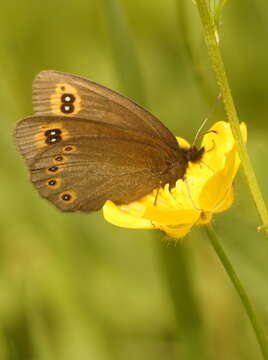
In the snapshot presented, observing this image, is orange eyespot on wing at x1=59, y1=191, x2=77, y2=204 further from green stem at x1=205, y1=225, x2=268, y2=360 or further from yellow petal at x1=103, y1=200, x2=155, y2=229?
green stem at x1=205, y1=225, x2=268, y2=360

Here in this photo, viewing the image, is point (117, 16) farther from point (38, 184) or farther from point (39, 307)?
point (39, 307)

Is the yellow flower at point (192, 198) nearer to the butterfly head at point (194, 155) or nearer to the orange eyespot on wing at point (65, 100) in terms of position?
the butterfly head at point (194, 155)

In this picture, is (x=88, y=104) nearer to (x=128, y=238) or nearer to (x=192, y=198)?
(x=192, y=198)

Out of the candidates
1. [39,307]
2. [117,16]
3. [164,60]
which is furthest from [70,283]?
[164,60]

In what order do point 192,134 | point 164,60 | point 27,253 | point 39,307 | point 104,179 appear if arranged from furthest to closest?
point 164,60 < point 192,134 < point 27,253 < point 39,307 < point 104,179

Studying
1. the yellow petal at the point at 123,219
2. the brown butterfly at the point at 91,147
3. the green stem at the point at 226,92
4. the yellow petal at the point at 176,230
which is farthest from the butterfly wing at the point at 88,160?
the green stem at the point at 226,92

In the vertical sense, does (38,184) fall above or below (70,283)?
above

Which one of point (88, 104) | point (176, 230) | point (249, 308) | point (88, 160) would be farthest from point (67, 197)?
point (249, 308)
